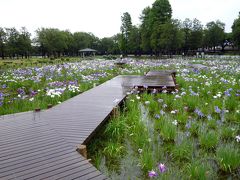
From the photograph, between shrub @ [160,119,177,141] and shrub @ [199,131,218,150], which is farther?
shrub @ [160,119,177,141]

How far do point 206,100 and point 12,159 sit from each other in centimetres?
622

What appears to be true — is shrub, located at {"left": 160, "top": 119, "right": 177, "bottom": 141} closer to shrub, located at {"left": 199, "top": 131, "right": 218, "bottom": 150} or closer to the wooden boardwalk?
shrub, located at {"left": 199, "top": 131, "right": 218, "bottom": 150}

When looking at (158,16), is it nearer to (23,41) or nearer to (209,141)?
(23,41)

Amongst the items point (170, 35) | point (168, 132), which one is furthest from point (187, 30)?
point (168, 132)

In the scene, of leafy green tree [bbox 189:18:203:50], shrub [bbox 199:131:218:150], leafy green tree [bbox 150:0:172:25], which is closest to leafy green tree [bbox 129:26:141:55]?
leafy green tree [bbox 150:0:172:25]

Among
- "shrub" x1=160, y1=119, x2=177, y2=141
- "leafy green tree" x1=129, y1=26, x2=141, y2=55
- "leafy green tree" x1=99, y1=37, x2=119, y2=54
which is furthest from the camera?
"leafy green tree" x1=99, y1=37, x2=119, y2=54

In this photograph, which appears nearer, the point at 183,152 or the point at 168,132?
the point at 183,152

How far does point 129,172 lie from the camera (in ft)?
11.8

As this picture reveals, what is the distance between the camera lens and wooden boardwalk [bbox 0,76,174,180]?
2818 mm

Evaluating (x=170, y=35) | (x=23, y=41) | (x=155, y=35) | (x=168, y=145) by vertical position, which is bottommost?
(x=168, y=145)

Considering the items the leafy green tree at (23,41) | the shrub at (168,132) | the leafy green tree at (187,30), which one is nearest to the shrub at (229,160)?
the shrub at (168,132)

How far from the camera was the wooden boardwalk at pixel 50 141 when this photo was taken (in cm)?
282

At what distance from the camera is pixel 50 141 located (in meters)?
3.74

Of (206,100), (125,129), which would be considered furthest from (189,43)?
(125,129)
